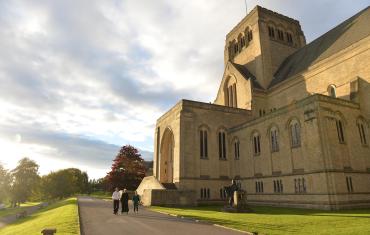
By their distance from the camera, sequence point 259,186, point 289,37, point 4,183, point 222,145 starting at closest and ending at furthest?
point 259,186, point 222,145, point 289,37, point 4,183

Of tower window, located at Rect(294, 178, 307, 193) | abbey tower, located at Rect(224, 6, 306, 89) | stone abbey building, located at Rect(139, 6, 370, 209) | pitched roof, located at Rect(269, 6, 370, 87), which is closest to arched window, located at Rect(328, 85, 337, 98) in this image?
stone abbey building, located at Rect(139, 6, 370, 209)

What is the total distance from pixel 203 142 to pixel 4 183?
66929 millimetres

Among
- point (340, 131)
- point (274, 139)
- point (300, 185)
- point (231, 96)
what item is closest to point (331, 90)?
point (340, 131)

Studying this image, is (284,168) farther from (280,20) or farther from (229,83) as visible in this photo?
(280,20)

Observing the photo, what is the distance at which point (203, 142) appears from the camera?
1519 inches

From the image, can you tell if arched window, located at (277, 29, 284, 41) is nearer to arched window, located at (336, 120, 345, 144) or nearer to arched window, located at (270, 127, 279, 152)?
arched window, located at (270, 127, 279, 152)

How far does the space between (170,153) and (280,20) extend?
30664mm

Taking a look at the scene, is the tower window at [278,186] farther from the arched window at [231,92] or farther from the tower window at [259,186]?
the arched window at [231,92]

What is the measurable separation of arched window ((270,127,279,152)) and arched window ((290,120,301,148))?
2415 mm

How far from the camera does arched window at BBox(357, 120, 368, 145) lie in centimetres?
2797

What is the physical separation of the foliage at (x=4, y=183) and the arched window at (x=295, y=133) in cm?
7851

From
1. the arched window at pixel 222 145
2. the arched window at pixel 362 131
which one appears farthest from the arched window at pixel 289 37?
the arched window at pixel 362 131

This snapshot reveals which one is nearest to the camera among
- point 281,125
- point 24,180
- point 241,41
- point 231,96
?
point 281,125

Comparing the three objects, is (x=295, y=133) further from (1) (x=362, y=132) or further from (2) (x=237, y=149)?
(2) (x=237, y=149)
